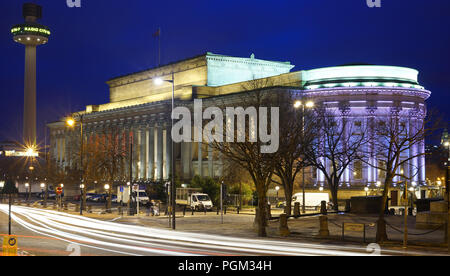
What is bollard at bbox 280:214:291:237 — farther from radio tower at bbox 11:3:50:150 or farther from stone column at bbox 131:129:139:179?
radio tower at bbox 11:3:50:150

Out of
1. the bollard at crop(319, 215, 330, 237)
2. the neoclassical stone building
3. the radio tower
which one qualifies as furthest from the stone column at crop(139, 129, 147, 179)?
the bollard at crop(319, 215, 330, 237)

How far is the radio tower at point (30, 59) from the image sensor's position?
14800 cm

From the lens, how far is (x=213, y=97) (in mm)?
102812

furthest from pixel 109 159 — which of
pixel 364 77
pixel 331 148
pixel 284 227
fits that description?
pixel 284 227

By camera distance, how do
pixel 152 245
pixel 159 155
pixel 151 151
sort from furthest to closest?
pixel 151 151, pixel 159 155, pixel 152 245

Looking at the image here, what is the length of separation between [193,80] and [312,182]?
35064 millimetres

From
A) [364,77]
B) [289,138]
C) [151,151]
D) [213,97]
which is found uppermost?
[364,77]

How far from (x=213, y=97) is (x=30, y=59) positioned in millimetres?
67610

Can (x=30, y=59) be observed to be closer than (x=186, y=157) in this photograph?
No

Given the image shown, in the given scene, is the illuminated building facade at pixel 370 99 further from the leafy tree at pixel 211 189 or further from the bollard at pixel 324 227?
the bollard at pixel 324 227

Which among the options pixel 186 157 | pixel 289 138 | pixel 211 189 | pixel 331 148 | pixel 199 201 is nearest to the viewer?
pixel 289 138

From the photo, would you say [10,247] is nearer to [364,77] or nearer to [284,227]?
[284,227]

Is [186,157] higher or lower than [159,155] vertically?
lower

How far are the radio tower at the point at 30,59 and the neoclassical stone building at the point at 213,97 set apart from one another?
9.04 m
